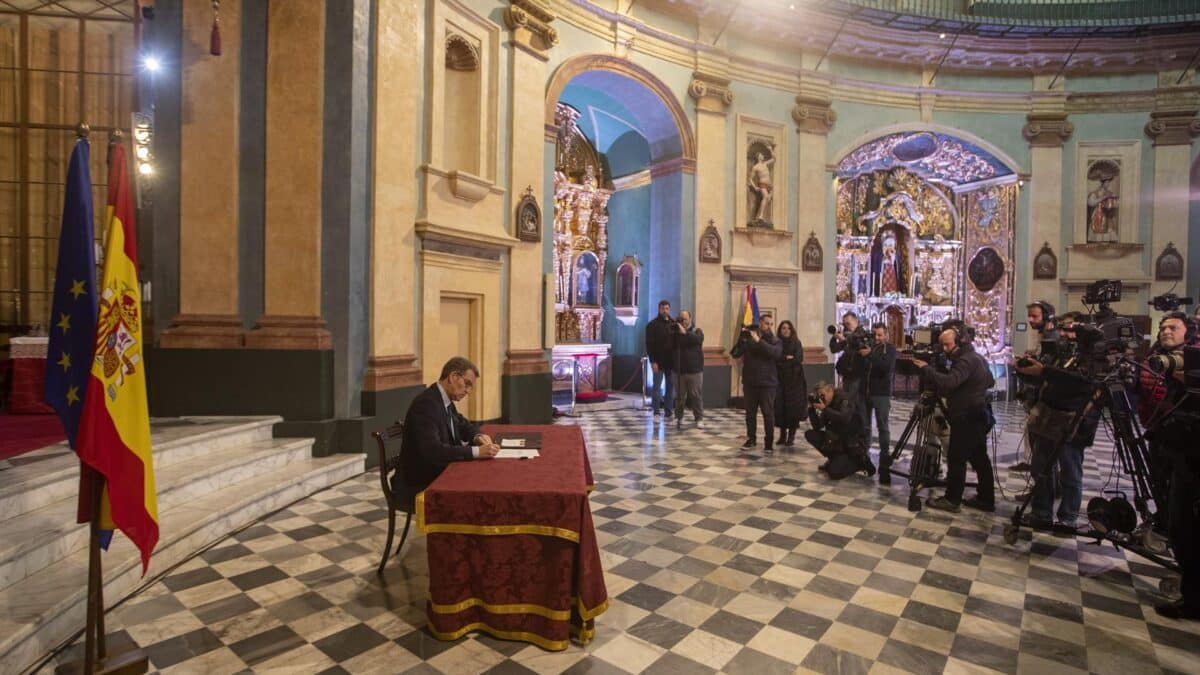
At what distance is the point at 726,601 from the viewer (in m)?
3.64

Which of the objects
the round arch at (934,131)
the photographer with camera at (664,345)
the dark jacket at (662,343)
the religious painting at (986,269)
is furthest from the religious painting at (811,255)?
the religious painting at (986,269)

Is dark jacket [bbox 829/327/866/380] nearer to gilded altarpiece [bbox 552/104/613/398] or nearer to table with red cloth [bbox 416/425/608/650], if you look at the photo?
table with red cloth [bbox 416/425/608/650]

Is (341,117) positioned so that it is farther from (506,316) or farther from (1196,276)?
(1196,276)

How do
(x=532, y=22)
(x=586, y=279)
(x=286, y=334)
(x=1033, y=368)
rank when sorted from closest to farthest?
(x=1033, y=368) < (x=286, y=334) < (x=532, y=22) < (x=586, y=279)

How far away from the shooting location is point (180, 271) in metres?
6.15

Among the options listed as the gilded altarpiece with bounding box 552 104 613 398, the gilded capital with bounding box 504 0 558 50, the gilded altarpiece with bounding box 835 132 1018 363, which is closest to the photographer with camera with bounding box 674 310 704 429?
the gilded altarpiece with bounding box 552 104 613 398

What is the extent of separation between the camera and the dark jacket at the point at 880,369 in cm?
699

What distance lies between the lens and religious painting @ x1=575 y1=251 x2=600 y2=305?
14039mm

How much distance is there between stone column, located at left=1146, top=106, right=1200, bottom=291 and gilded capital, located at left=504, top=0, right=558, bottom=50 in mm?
13737

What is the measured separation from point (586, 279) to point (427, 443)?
10879mm

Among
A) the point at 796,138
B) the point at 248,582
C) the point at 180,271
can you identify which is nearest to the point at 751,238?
the point at 796,138

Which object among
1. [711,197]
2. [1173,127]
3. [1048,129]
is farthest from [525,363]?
[1173,127]

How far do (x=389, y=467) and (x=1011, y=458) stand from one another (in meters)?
7.91

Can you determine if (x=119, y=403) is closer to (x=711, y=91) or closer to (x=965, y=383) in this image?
(x=965, y=383)
